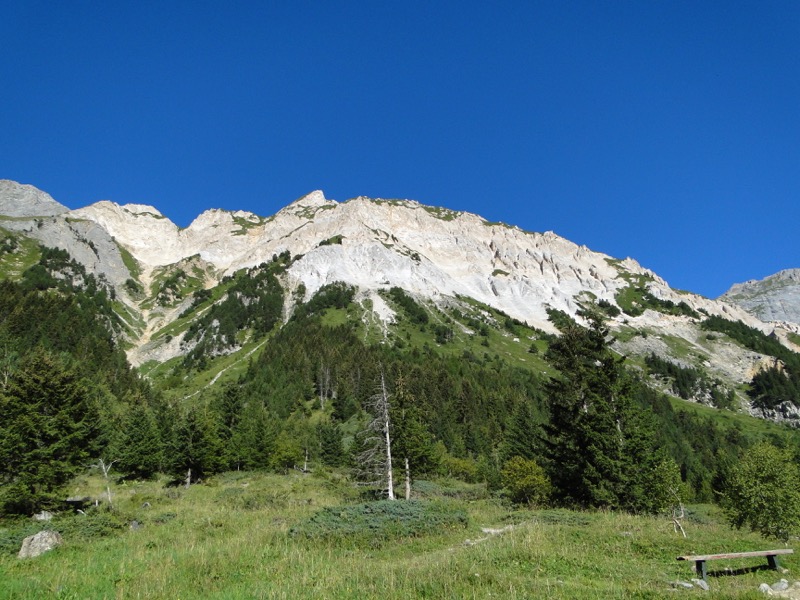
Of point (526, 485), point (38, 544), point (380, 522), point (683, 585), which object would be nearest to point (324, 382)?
point (526, 485)

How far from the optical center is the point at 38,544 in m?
17.0

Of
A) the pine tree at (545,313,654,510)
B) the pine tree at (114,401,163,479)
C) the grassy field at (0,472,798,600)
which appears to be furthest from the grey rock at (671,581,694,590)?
Answer: the pine tree at (114,401,163,479)

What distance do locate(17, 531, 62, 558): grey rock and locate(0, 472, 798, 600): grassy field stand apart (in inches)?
15.2

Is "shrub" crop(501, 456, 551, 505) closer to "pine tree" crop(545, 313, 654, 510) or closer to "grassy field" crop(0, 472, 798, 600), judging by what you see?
"pine tree" crop(545, 313, 654, 510)

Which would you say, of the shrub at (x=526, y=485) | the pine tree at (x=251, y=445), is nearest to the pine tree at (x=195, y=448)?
the pine tree at (x=251, y=445)

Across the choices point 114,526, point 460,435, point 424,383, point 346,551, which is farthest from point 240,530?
point 424,383

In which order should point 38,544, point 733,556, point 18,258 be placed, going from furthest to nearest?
point 18,258 < point 38,544 < point 733,556

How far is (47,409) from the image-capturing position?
3400cm

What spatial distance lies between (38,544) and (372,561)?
13189mm

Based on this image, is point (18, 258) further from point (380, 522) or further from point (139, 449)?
point (380, 522)

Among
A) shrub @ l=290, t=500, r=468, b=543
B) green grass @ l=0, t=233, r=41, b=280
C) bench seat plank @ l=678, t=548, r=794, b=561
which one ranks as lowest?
shrub @ l=290, t=500, r=468, b=543

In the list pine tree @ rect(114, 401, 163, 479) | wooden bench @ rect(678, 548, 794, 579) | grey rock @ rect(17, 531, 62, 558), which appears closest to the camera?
wooden bench @ rect(678, 548, 794, 579)

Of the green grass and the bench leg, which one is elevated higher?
the green grass

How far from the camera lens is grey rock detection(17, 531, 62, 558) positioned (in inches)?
649
